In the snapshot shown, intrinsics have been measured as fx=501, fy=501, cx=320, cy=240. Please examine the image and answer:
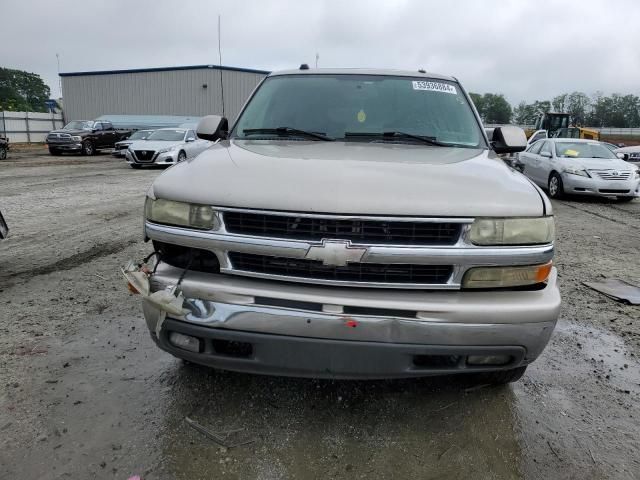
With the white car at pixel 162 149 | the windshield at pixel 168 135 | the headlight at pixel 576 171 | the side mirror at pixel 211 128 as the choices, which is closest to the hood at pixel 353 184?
the side mirror at pixel 211 128

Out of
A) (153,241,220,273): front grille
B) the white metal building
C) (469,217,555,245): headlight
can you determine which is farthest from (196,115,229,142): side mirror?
the white metal building

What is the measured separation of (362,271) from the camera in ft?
7.18

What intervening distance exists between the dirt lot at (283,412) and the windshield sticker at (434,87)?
2.02 m

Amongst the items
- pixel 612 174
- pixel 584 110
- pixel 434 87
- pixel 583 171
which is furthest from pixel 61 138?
pixel 584 110

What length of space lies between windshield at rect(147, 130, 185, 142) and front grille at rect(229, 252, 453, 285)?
17.0 m

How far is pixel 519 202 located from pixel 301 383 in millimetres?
1555

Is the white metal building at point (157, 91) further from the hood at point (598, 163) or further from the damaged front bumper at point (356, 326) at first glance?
the damaged front bumper at point (356, 326)

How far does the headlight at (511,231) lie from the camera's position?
2.15 meters

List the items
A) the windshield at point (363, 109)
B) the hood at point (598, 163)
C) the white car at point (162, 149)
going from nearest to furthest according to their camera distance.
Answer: the windshield at point (363, 109) → the hood at point (598, 163) → the white car at point (162, 149)

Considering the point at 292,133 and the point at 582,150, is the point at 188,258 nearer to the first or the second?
the point at 292,133

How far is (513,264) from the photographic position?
2.20 metres

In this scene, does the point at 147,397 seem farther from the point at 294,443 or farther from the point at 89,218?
the point at 89,218

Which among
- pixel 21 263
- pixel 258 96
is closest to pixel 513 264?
pixel 258 96

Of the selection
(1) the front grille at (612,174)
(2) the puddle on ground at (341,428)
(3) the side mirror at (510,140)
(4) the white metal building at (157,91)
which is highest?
(4) the white metal building at (157,91)
